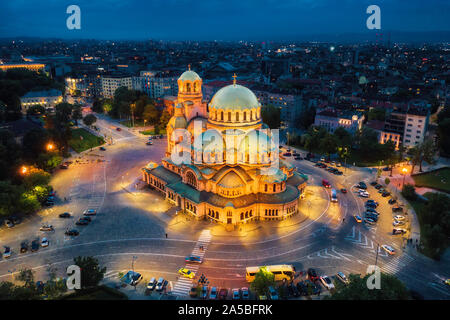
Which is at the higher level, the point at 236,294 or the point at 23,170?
the point at 23,170

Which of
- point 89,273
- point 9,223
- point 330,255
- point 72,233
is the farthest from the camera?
point 9,223

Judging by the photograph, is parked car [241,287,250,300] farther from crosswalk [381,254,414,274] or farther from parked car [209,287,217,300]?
crosswalk [381,254,414,274]

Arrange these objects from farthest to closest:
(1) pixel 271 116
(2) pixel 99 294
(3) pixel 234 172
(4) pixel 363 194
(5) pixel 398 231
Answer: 1. (1) pixel 271 116
2. (4) pixel 363 194
3. (3) pixel 234 172
4. (5) pixel 398 231
5. (2) pixel 99 294

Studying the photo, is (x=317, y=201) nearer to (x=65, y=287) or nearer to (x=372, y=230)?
(x=372, y=230)

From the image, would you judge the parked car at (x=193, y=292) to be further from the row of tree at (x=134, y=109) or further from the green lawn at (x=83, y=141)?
the row of tree at (x=134, y=109)

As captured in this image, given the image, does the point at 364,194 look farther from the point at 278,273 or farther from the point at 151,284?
the point at 151,284

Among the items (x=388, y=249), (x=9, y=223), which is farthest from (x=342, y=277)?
(x=9, y=223)

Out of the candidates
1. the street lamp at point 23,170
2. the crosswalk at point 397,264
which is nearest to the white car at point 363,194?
the crosswalk at point 397,264
